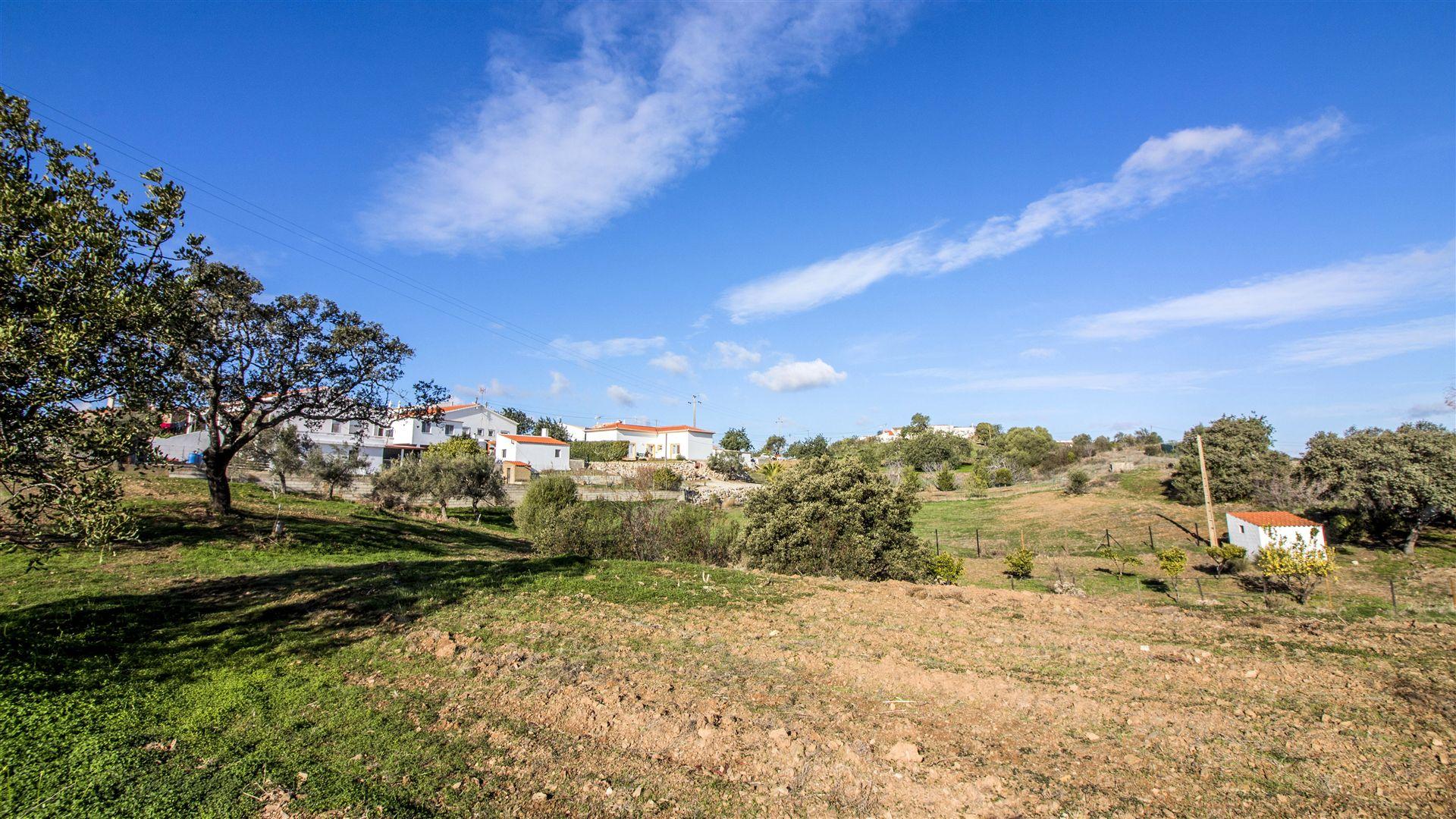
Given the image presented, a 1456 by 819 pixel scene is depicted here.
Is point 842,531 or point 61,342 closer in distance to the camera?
point 61,342

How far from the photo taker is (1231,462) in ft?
131

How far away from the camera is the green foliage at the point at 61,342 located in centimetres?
638

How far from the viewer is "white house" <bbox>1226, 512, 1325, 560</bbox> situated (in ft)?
70.7

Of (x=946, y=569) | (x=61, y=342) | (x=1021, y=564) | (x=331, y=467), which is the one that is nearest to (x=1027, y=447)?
(x=1021, y=564)

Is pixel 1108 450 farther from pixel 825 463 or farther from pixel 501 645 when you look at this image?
pixel 501 645

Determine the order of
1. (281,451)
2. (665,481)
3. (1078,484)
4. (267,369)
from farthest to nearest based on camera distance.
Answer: (665,481) < (1078,484) < (281,451) < (267,369)

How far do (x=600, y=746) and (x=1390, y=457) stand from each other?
116 feet

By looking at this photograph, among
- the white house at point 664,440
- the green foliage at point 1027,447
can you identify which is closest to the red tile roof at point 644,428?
the white house at point 664,440

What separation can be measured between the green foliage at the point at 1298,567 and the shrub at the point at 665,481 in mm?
38467

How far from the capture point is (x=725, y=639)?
9.55 m

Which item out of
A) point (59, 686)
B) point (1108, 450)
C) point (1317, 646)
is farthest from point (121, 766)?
point (1108, 450)

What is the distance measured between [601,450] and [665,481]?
30.8m

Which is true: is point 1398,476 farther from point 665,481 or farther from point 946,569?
point 665,481

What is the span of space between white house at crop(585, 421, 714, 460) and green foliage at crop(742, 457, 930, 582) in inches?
2624
